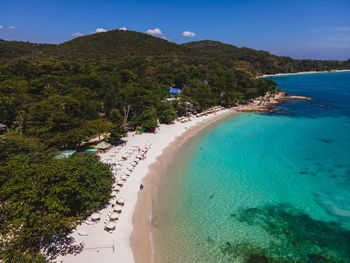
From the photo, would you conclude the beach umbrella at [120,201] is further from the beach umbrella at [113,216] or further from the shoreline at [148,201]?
the beach umbrella at [113,216]

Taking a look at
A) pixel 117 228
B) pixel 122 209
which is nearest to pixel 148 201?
pixel 122 209

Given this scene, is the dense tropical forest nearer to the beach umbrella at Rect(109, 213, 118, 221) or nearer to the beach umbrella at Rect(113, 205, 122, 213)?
the beach umbrella at Rect(113, 205, 122, 213)

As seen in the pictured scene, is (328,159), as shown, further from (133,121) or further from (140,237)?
(133,121)

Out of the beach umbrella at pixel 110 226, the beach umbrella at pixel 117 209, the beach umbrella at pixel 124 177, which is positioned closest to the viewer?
the beach umbrella at pixel 110 226

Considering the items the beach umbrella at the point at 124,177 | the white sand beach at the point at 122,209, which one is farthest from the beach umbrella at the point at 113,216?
the beach umbrella at the point at 124,177

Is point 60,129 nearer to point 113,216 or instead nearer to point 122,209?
point 122,209

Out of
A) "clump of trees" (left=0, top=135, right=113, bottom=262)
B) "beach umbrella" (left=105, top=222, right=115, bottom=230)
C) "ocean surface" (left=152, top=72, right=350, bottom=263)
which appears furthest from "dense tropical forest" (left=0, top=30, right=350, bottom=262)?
"ocean surface" (left=152, top=72, right=350, bottom=263)

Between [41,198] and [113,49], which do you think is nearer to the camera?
[41,198]
